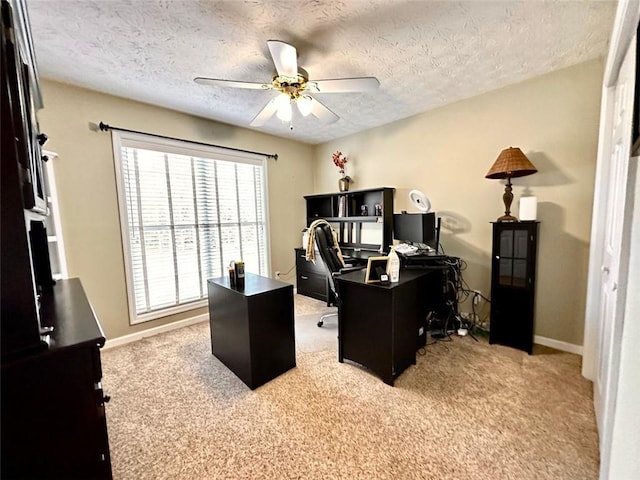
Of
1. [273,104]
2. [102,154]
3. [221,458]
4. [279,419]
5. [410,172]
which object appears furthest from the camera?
[410,172]

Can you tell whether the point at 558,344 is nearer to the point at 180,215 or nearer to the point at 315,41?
the point at 315,41

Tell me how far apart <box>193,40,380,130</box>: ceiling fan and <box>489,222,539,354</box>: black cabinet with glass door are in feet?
5.93

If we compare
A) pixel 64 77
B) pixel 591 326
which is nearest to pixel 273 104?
pixel 64 77

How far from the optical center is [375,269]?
2.07 m

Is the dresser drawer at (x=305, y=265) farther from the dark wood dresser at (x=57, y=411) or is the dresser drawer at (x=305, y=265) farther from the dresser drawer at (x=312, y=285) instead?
the dark wood dresser at (x=57, y=411)

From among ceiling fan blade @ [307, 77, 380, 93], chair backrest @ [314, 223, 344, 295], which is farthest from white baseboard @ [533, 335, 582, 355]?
ceiling fan blade @ [307, 77, 380, 93]

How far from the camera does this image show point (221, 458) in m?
1.42

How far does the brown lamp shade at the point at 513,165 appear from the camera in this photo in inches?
90.5

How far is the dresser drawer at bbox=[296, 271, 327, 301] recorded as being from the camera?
3948 mm

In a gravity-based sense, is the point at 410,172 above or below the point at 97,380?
above

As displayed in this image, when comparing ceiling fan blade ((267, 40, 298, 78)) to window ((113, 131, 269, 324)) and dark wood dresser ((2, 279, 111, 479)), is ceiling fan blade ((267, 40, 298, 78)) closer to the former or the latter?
dark wood dresser ((2, 279, 111, 479))

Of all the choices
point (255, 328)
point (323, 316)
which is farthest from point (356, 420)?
point (323, 316)

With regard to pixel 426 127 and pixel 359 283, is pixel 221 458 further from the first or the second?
pixel 426 127

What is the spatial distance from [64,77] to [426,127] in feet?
11.9
